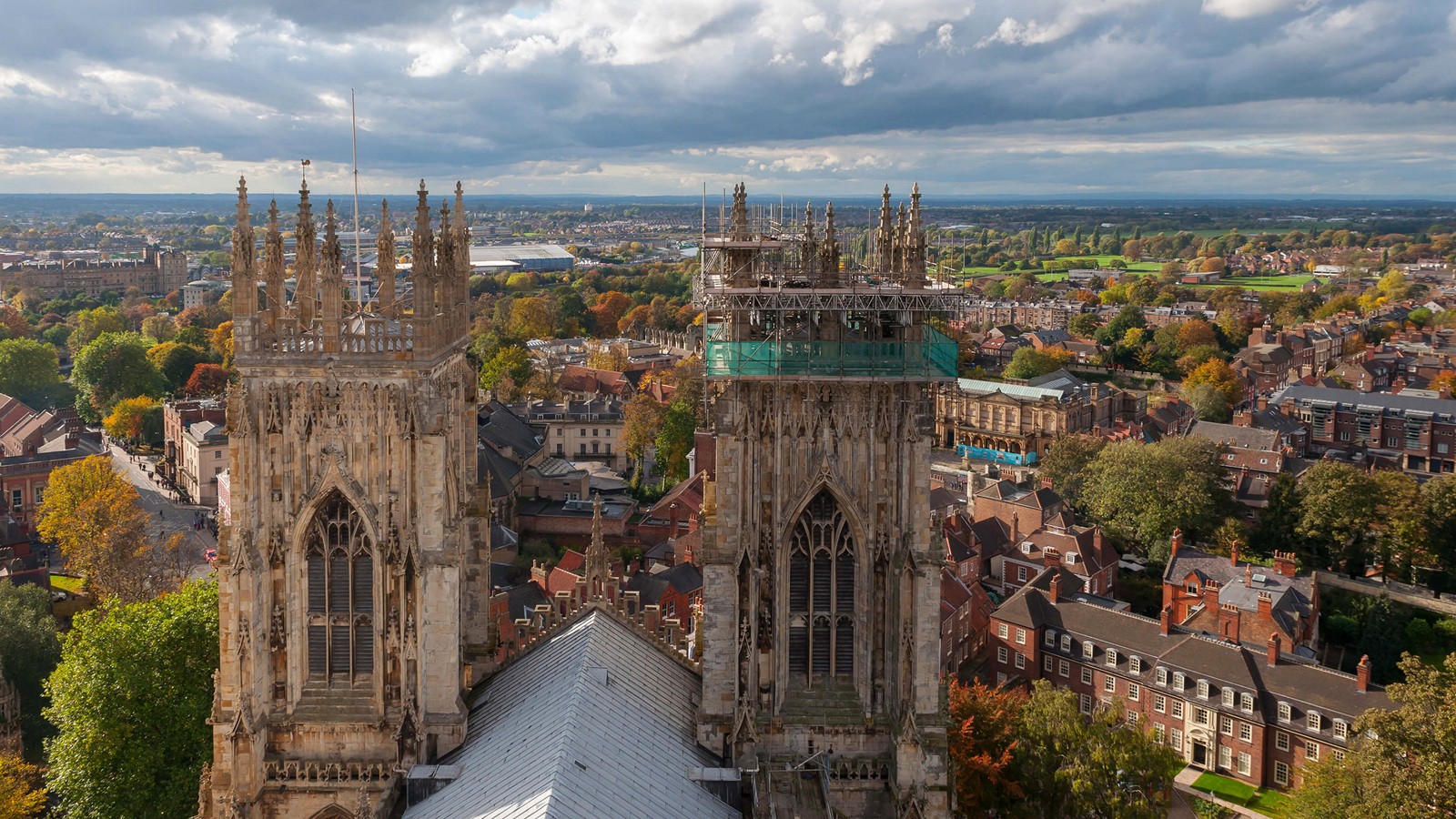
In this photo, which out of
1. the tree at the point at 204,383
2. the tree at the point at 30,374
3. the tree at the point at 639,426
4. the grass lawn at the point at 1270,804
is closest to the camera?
the grass lawn at the point at 1270,804

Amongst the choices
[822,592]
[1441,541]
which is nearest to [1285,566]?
[1441,541]

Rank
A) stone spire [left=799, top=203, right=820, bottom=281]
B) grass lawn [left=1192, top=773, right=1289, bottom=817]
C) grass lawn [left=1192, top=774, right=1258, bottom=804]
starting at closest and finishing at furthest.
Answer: stone spire [left=799, top=203, right=820, bottom=281]
grass lawn [left=1192, top=773, right=1289, bottom=817]
grass lawn [left=1192, top=774, right=1258, bottom=804]

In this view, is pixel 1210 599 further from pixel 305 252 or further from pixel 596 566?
pixel 305 252

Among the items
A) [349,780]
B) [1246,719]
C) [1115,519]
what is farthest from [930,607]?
[1115,519]

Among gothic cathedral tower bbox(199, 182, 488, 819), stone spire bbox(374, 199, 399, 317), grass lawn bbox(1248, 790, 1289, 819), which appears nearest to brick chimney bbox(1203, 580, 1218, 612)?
grass lawn bbox(1248, 790, 1289, 819)

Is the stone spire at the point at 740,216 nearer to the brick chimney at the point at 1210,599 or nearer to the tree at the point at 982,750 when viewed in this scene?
the tree at the point at 982,750

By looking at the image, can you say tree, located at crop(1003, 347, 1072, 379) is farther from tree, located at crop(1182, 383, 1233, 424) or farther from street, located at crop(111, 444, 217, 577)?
street, located at crop(111, 444, 217, 577)

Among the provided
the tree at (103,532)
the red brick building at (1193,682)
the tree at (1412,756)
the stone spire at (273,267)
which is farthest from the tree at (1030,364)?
the stone spire at (273,267)
